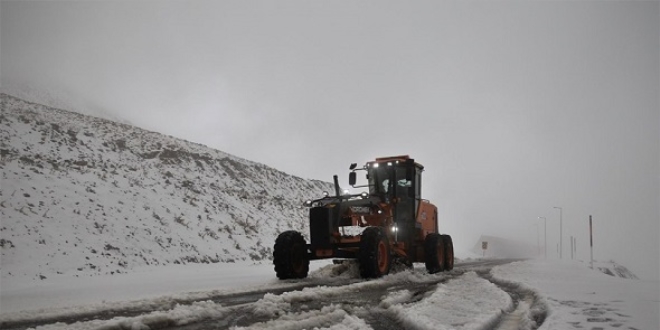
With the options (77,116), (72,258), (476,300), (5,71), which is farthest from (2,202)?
(5,71)

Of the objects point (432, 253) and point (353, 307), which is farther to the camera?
point (432, 253)

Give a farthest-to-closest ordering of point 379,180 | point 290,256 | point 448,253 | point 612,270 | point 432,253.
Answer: point 612,270 → point 448,253 → point 379,180 → point 432,253 → point 290,256

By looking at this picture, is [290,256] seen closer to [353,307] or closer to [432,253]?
[432,253]

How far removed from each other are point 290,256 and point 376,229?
7.56 feet

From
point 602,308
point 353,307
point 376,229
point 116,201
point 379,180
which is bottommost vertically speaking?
point 353,307

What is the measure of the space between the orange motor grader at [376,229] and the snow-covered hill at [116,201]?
18.9ft

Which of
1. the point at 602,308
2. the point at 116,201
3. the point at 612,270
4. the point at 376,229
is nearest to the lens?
the point at 602,308

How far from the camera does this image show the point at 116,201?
17.9 metres

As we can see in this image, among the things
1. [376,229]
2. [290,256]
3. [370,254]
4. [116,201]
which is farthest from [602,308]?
[116,201]

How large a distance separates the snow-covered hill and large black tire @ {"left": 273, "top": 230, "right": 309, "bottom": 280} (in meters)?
5.45

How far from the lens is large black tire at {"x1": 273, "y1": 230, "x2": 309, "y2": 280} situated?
11.0 m

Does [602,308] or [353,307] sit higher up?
[602,308]

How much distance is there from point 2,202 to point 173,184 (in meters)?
10.5

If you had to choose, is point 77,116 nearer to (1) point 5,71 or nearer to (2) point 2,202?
(2) point 2,202
